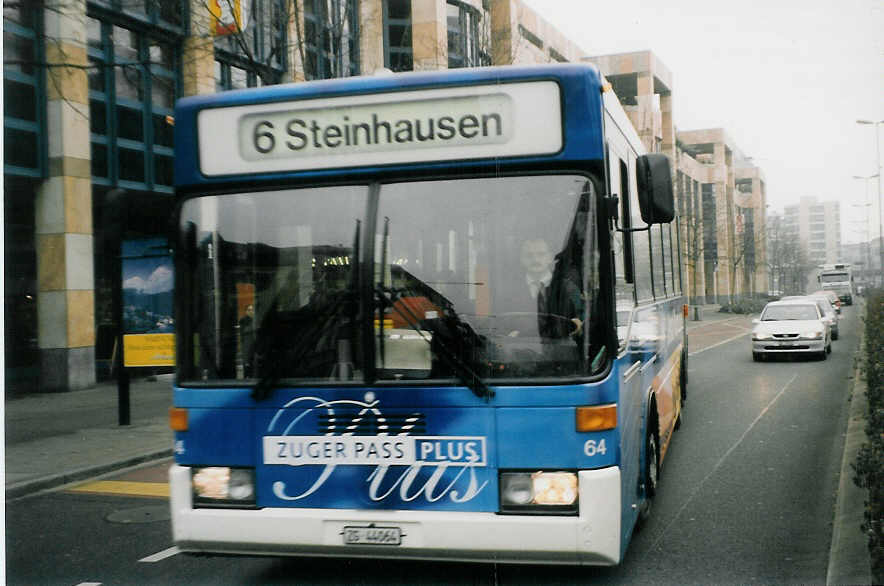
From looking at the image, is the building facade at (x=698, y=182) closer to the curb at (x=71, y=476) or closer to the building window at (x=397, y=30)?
the building window at (x=397, y=30)

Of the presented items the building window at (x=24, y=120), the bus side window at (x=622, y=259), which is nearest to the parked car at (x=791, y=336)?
the building window at (x=24, y=120)

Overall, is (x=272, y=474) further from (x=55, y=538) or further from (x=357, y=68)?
(x=357, y=68)

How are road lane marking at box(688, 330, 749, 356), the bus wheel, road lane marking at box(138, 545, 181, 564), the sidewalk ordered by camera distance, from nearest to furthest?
1. road lane marking at box(138, 545, 181, 564)
2. the bus wheel
3. the sidewalk
4. road lane marking at box(688, 330, 749, 356)

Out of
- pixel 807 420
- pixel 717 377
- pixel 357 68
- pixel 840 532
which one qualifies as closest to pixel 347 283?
pixel 840 532

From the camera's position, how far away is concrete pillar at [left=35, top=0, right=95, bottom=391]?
60.1ft

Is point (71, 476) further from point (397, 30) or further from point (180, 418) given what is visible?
point (397, 30)

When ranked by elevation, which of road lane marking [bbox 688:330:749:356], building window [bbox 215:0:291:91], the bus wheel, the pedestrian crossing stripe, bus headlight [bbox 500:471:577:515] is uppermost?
building window [bbox 215:0:291:91]

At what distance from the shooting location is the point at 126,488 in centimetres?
914

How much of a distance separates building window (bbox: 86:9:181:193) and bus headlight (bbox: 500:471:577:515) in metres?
16.0

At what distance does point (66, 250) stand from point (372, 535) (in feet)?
53.0

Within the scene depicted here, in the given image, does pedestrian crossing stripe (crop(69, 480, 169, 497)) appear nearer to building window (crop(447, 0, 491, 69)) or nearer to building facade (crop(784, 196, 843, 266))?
building window (crop(447, 0, 491, 69))

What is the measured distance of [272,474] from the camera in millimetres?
4762

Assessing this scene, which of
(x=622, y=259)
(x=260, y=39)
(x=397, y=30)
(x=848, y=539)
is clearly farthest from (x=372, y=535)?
(x=397, y=30)

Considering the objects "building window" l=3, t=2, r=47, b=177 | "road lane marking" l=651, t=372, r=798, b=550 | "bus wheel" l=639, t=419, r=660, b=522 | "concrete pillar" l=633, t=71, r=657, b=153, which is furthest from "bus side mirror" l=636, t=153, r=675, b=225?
"concrete pillar" l=633, t=71, r=657, b=153
